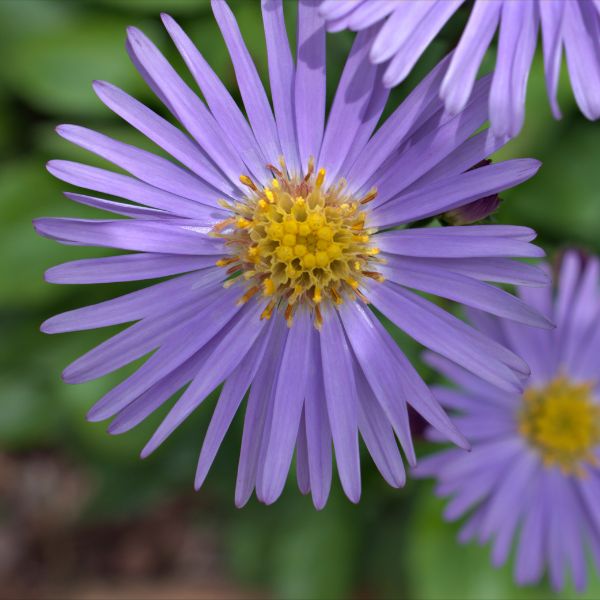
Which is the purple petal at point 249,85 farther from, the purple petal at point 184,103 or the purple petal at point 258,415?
the purple petal at point 258,415

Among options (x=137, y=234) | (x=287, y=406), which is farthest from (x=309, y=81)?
(x=287, y=406)

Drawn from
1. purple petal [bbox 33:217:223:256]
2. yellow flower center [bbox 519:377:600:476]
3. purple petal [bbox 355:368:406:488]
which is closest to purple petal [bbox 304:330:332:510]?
purple petal [bbox 355:368:406:488]

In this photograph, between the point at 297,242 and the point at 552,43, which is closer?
the point at 552,43

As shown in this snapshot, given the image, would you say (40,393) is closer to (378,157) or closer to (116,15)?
(116,15)

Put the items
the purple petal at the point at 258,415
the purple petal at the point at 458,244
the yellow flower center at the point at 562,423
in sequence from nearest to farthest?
1. the purple petal at the point at 458,244
2. the purple petal at the point at 258,415
3. the yellow flower center at the point at 562,423

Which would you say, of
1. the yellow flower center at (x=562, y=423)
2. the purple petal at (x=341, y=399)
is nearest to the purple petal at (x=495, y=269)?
the purple petal at (x=341, y=399)

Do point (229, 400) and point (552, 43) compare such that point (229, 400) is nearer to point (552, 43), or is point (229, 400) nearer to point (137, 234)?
point (137, 234)
